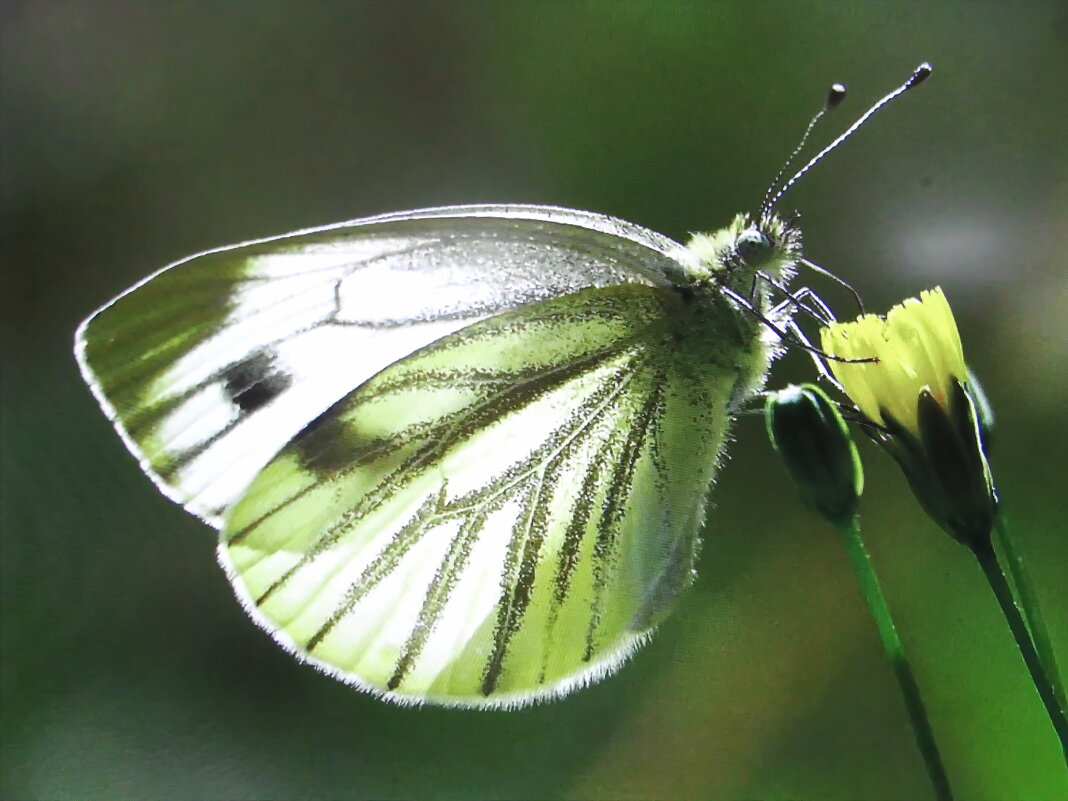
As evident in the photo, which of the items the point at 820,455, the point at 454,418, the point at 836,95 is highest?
the point at 836,95

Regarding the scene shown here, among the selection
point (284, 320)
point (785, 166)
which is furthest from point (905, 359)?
point (284, 320)

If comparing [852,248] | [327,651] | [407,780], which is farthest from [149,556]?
[852,248]

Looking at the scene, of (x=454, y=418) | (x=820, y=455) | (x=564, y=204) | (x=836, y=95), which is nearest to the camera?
(x=820, y=455)

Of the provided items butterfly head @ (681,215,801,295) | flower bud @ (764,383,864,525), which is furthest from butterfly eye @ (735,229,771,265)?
flower bud @ (764,383,864,525)

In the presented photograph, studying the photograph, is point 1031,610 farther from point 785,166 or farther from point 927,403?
point 785,166

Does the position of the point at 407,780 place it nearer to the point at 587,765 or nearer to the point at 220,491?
the point at 587,765

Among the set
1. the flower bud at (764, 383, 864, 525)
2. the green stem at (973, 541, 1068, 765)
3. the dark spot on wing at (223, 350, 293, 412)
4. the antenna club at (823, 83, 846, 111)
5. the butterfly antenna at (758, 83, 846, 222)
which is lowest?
the green stem at (973, 541, 1068, 765)

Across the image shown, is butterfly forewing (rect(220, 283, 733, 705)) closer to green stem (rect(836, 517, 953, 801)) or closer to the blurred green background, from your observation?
the blurred green background
